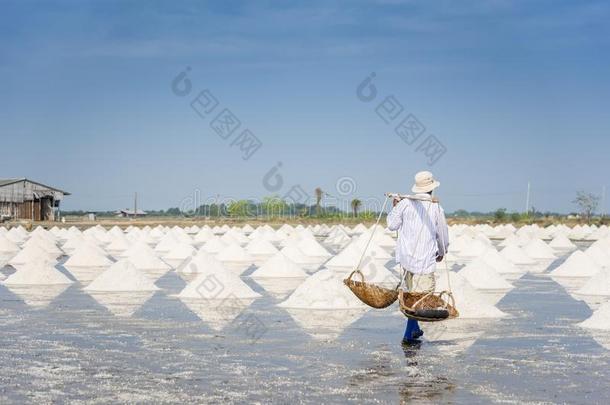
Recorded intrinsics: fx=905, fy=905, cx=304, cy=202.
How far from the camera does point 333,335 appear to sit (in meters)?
8.48

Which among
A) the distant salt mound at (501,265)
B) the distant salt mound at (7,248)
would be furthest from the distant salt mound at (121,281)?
the distant salt mound at (7,248)

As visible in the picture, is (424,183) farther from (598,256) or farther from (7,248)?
(7,248)

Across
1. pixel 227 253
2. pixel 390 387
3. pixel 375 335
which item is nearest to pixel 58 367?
pixel 390 387

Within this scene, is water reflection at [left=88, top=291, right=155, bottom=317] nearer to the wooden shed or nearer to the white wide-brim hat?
the white wide-brim hat

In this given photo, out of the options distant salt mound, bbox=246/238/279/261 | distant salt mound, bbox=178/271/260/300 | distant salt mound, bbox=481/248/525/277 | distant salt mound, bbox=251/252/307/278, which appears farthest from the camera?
distant salt mound, bbox=246/238/279/261

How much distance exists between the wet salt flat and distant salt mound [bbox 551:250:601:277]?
6271 millimetres

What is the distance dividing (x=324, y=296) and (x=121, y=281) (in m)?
3.78

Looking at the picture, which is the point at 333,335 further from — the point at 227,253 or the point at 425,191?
the point at 227,253

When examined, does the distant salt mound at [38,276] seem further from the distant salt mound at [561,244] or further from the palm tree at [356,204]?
the palm tree at [356,204]

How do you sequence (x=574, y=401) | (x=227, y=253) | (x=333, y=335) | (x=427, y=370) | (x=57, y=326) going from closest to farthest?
(x=574, y=401)
(x=427, y=370)
(x=333, y=335)
(x=57, y=326)
(x=227, y=253)

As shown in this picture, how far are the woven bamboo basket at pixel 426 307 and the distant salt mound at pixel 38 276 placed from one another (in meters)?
8.36

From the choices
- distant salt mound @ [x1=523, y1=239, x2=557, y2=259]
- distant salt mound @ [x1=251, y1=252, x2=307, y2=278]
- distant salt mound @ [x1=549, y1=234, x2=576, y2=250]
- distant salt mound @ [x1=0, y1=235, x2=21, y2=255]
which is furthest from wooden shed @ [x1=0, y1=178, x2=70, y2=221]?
distant salt mound @ [x1=251, y1=252, x2=307, y2=278]

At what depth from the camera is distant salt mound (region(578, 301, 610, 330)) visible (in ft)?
30.3

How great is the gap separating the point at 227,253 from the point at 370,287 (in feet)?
45.4
